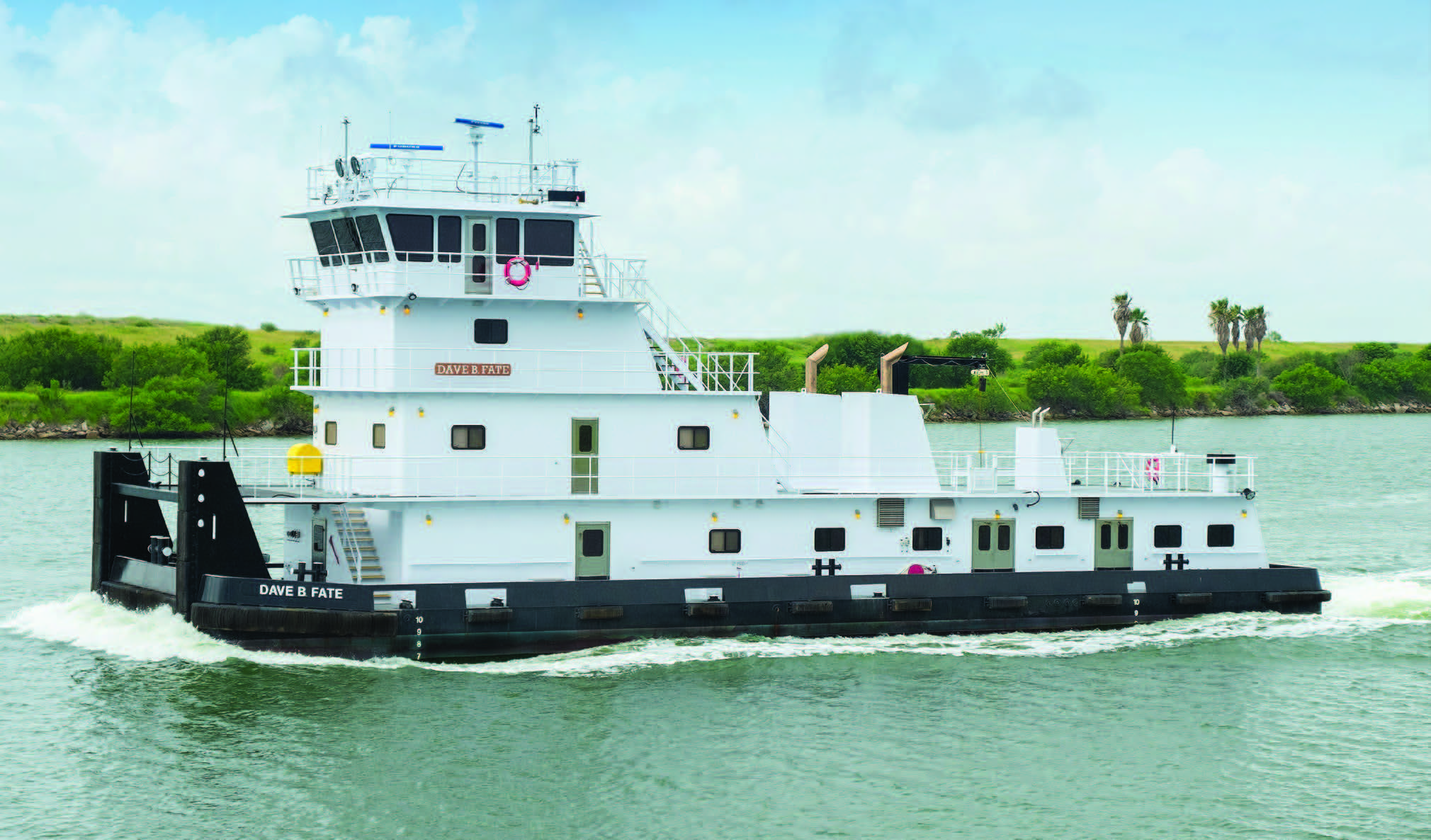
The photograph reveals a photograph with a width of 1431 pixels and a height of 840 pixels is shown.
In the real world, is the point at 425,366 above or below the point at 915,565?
above

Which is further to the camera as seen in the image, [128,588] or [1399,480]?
[1399,480]

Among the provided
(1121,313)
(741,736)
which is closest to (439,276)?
(741,736)

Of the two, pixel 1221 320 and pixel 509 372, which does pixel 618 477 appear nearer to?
pixel 509 372

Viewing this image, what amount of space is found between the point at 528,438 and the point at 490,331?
5.50 feet

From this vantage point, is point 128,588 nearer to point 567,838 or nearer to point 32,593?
point 32,593

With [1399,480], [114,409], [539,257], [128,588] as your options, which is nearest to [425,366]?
[539,257]

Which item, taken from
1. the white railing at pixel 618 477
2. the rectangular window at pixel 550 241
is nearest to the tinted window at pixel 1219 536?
the white railing at pixel 618 477

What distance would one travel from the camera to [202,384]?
71.9 metres

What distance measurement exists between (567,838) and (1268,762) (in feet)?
28.0

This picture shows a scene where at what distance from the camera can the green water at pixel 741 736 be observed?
15.6 metres

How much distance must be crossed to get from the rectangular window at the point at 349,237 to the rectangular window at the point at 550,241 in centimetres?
245

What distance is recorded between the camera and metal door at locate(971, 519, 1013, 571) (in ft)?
74.8

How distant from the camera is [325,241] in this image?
73.3 feet

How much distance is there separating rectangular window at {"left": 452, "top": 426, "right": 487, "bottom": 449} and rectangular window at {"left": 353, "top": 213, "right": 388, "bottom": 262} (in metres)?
2.71
